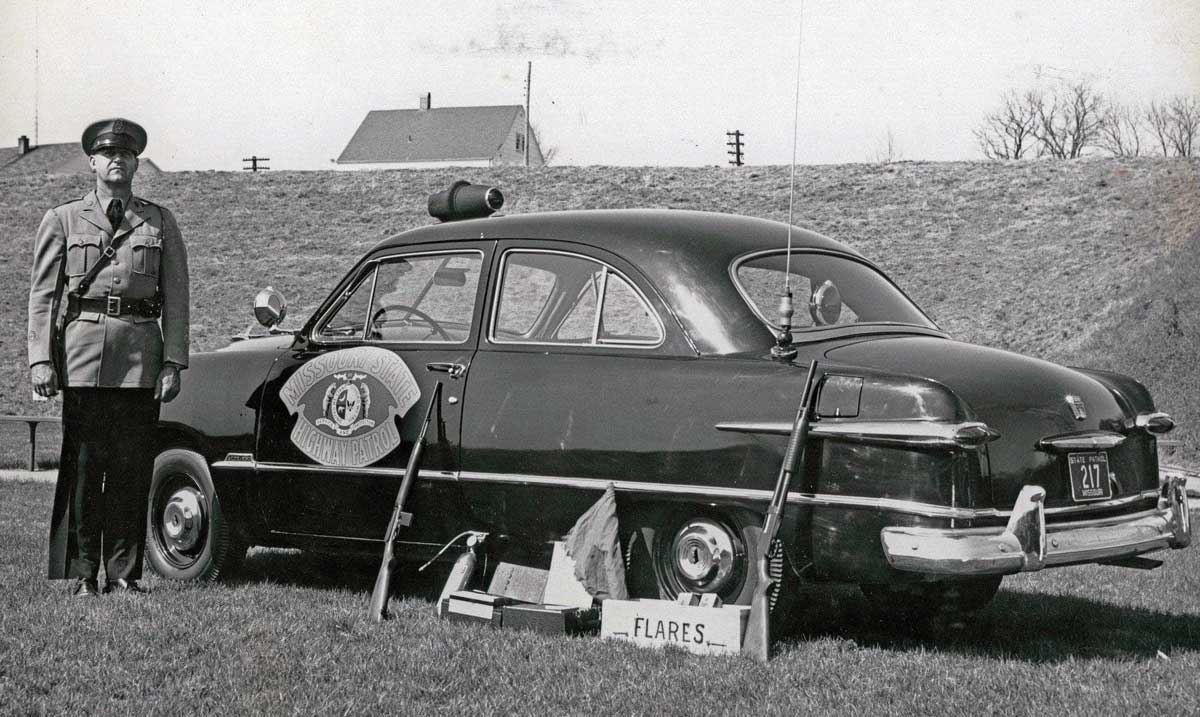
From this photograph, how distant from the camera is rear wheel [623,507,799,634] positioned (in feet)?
15.3

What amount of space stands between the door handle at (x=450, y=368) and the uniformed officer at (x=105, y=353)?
1.29 m

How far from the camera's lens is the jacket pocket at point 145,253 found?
602cm

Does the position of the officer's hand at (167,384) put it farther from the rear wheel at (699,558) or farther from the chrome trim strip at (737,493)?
the rear wheel at (699,558)

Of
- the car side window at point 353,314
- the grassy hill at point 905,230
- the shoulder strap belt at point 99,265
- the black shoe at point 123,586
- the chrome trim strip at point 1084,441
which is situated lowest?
the black shoe at point 123,586

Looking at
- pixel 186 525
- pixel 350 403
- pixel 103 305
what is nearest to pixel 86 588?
pixel 186 525

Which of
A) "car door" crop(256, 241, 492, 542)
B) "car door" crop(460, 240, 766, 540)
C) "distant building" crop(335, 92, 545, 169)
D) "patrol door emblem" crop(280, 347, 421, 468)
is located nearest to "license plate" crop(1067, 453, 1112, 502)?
"car door" crop(460, 240, 766, 540)

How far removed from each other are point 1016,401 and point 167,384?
145 inches

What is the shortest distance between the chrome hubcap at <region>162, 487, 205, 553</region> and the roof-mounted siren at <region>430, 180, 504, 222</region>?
182cm

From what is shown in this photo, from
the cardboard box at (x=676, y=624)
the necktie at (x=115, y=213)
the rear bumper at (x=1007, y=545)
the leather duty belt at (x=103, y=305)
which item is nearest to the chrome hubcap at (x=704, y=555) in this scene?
the cardboard box at (x=676, y=624)

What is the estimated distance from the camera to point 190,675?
4285mm

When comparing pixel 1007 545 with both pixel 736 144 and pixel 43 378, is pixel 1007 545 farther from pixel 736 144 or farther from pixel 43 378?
pixel 736 144

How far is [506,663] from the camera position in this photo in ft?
14.6

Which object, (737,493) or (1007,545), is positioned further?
(737,493)

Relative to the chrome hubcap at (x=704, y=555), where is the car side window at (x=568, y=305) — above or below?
above
